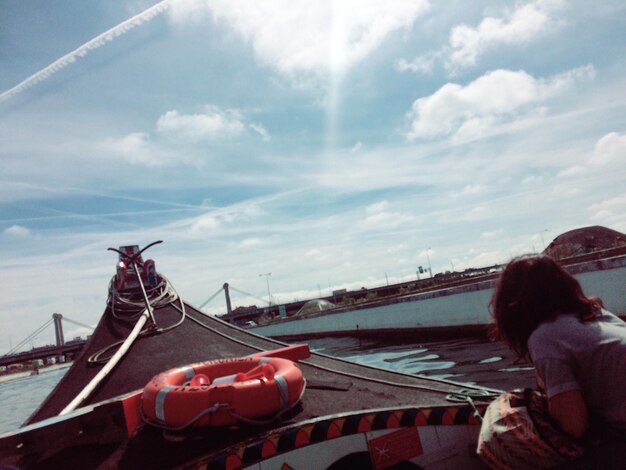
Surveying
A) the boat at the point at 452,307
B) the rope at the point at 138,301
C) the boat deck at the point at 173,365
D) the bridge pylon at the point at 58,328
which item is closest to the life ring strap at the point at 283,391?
the boat deck at the point at 173,365

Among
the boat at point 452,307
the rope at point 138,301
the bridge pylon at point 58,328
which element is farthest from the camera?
the bridge pylon at point 58,328

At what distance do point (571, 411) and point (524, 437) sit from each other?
37 centimetres

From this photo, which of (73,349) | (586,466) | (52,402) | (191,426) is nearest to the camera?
(586,466)

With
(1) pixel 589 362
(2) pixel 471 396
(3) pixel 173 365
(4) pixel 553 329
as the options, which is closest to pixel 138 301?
(3) pixel 173 365

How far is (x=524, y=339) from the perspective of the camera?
2297 millimetres

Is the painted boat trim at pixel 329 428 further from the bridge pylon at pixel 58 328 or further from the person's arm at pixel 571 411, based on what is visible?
the bridge pylon at pixel 58 328

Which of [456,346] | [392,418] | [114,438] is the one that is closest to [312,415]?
[392,418]

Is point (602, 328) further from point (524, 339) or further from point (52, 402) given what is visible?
point (52, 402)

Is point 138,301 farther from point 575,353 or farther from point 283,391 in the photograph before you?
point 575,353

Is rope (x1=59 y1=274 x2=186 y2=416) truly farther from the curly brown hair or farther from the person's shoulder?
the person's shoulder

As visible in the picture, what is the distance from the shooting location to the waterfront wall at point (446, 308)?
40.5 feet

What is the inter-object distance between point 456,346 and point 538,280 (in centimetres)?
1275

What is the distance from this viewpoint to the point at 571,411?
199 centimetres

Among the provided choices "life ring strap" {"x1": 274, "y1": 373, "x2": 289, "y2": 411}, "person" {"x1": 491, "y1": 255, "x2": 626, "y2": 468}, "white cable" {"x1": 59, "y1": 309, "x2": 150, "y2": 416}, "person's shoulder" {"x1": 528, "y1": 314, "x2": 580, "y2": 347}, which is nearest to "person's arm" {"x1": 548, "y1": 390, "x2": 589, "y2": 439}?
"person" {"x1": 491, "y1": 255, "x2": 626, "y2": 468}
